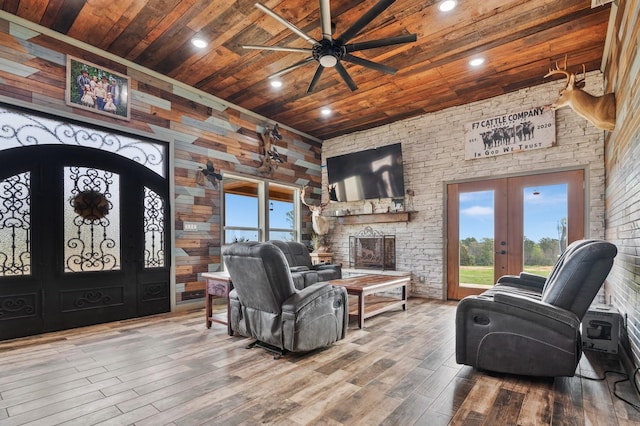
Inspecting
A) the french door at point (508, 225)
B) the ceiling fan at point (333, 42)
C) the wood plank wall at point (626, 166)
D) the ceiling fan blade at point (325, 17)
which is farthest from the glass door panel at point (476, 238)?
A: the ceiling fan blade at point (325, 17)

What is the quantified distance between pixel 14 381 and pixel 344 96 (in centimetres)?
516

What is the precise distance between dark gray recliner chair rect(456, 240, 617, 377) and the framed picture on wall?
486 cm

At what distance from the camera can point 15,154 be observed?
11.8 feet

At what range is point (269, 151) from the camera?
6.36m

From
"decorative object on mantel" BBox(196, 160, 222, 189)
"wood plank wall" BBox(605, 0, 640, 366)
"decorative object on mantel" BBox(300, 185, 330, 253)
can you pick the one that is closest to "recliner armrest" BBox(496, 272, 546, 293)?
"wood plank wall" BBox(605, 0, 640, 366)

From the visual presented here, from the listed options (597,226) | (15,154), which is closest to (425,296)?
(597,226)

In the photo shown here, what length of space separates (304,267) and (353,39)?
355cm

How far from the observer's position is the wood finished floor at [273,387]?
2.02 m

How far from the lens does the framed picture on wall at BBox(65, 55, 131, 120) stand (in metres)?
4.00

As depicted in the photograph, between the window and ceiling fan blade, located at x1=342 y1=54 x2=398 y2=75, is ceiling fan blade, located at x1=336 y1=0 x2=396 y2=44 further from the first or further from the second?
the window

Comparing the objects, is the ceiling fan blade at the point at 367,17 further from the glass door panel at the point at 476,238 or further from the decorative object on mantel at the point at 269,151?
the glass door panel at the point at 476,238

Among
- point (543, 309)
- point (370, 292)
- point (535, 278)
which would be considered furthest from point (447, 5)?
point (370, 292)

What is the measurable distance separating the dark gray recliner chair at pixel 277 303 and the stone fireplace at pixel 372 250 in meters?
3.37

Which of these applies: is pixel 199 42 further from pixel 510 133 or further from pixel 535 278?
pixel 535 278
